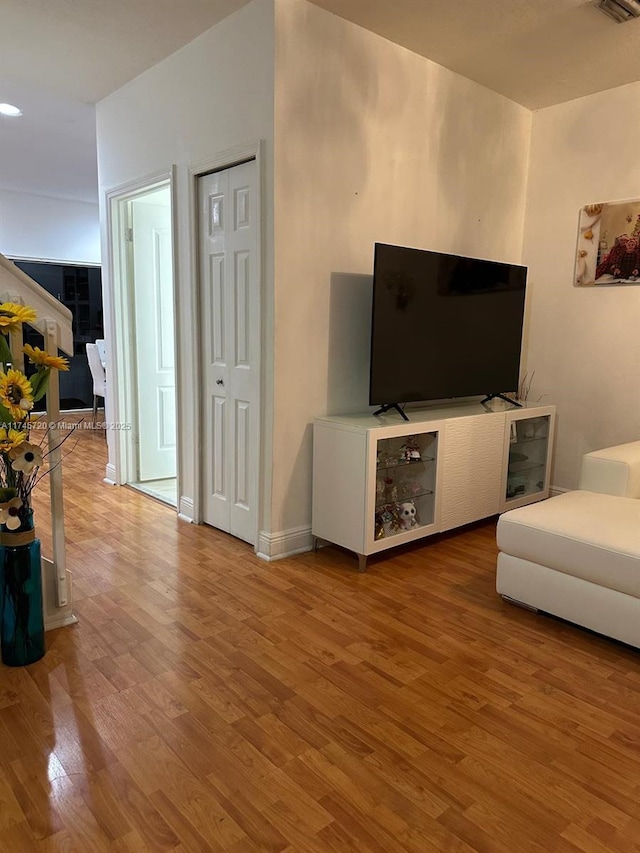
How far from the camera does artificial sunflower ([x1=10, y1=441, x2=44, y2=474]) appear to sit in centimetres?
195

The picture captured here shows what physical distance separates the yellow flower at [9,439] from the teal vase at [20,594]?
31 cm

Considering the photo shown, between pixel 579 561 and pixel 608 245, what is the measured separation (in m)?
2.51

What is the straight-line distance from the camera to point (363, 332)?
3.40 metres

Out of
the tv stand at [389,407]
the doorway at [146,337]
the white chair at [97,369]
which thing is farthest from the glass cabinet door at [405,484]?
the white chair at [97,369]

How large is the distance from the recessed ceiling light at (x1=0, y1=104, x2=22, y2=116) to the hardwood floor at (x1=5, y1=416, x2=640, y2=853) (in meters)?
3.44

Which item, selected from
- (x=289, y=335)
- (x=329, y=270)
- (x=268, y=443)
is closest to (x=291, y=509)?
(x=268, y=443)

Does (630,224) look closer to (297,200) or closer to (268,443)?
(297,200)

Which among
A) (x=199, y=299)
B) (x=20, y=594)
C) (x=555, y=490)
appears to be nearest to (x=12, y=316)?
(x=20, y=594)

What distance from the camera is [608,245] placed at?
3.97 metres

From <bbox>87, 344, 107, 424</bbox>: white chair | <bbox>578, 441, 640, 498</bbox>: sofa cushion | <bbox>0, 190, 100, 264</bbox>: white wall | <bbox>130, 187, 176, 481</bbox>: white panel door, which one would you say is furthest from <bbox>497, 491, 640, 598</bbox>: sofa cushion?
<bbox>0, 190, 100, 264</bbox>: white wall

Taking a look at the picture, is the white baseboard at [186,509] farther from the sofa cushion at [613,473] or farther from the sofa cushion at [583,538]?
the sofa cushion at [613,473]

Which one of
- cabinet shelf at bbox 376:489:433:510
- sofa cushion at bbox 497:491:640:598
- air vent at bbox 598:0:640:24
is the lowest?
cabinet shelf at bbox 376:489:433:510

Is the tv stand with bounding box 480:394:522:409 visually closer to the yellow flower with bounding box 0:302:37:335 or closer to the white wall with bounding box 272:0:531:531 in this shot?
the white wall with bounding box 272:0:531:531

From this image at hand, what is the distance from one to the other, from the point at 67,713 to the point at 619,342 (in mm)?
3731
